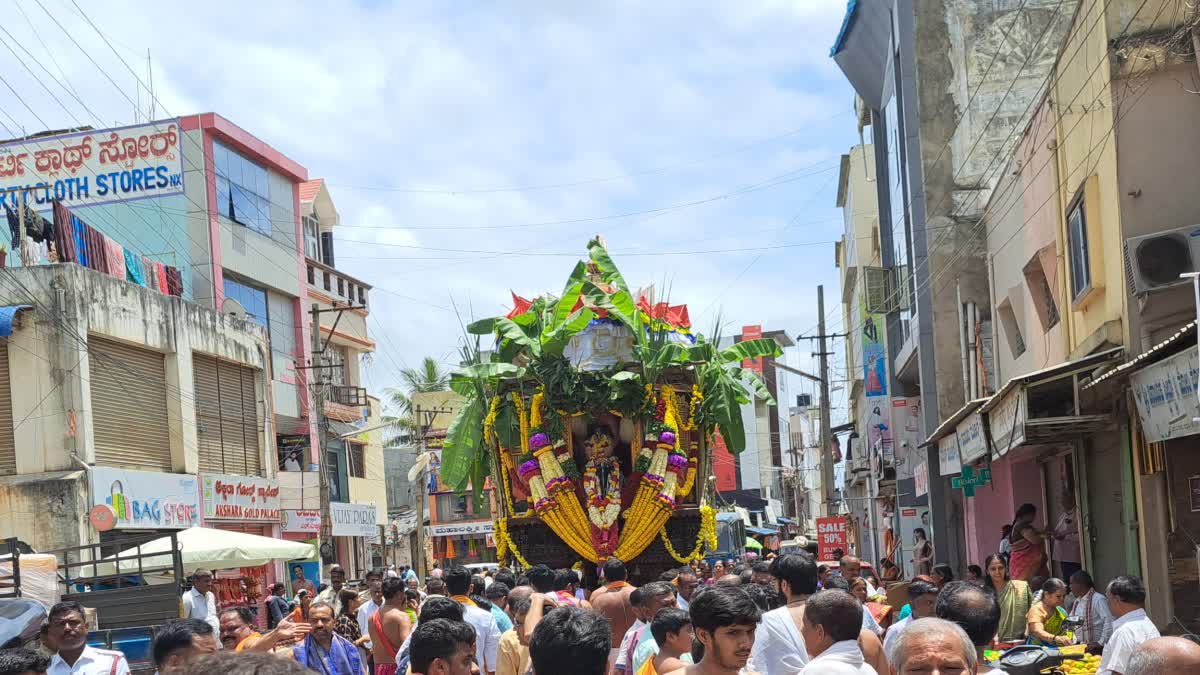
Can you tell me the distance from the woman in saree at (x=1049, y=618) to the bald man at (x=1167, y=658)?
5.95 meters

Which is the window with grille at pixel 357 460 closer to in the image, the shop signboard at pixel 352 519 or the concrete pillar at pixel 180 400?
the shop signboard at pixel 352 519

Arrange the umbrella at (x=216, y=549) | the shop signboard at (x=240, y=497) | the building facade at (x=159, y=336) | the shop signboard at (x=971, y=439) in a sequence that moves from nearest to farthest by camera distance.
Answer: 1. the shop signboard at (x=971, y=439)
2. the umbrella at (x=216, y=549)
3. the building facade at (x=159, y=336)
4. the shop signboard at (x=240, y=497)

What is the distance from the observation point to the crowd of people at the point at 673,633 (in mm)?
4383

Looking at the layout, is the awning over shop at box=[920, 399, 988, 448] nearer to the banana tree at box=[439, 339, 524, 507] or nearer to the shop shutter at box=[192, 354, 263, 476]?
the banana tree at box=[439, 339, 524, 507]

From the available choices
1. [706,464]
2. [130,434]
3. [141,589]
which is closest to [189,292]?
[130,434]

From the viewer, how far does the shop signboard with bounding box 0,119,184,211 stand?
1321 inches

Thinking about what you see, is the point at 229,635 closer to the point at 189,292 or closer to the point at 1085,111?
the point at 1085,111

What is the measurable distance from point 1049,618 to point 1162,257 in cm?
394

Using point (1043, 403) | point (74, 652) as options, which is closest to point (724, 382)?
point (1043, 403)

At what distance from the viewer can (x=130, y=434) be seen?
1056 inches

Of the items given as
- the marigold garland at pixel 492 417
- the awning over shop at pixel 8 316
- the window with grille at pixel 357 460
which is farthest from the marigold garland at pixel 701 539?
the window with grille at pixel 357 460

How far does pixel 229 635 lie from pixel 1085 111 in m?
10.1

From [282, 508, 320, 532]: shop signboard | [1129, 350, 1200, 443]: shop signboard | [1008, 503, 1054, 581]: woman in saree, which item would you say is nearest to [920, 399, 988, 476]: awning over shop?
[1008, 503, 1054, 581]: woman in saree

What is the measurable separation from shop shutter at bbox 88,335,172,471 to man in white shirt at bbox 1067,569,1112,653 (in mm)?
19303
